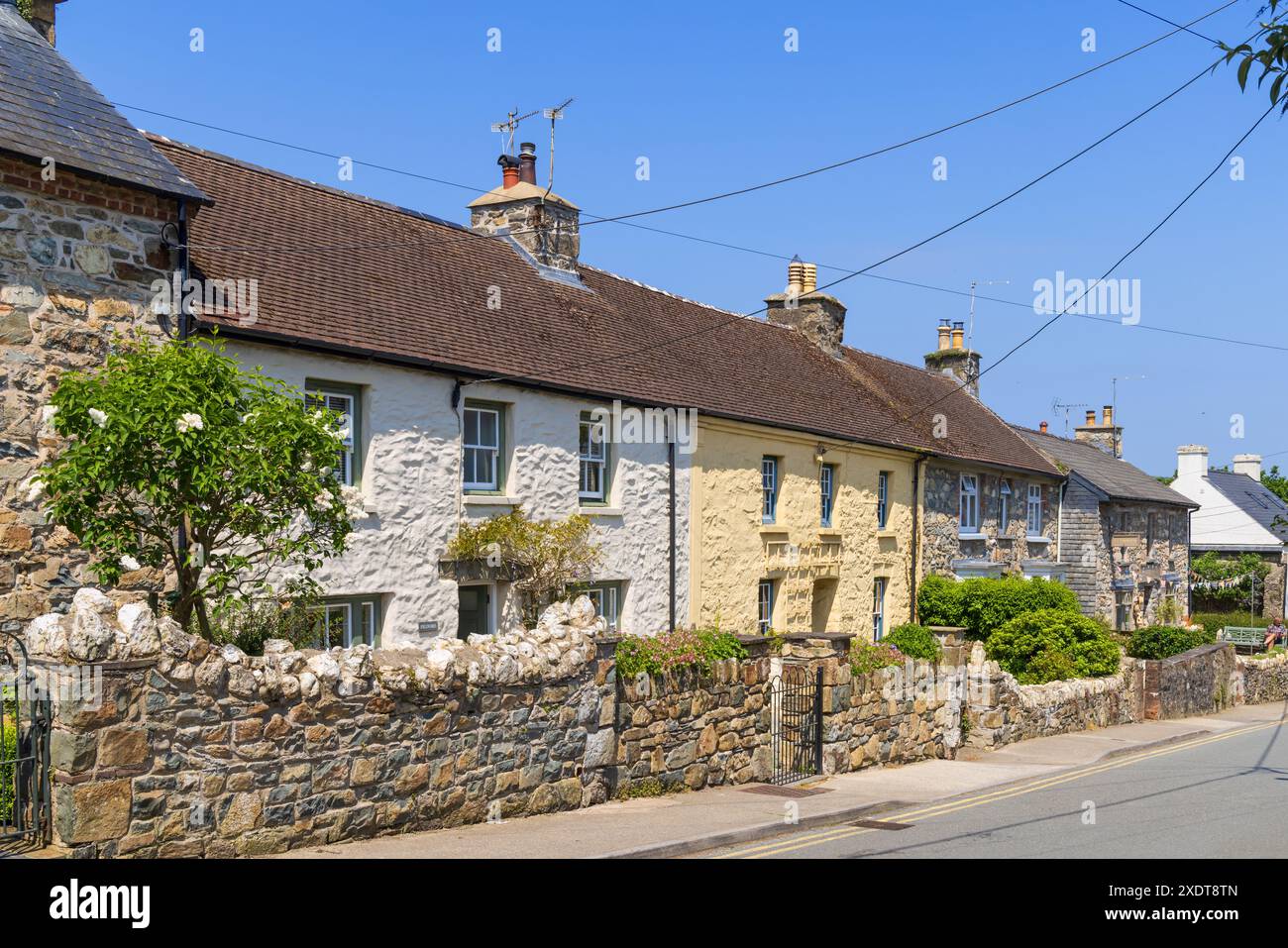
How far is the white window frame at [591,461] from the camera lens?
18703 millimetres

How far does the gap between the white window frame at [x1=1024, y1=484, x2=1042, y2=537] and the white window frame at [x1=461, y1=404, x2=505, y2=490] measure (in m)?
22.4

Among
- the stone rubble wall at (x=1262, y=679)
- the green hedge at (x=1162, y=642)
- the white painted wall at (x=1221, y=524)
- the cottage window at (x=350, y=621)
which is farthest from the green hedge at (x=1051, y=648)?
the white painted wall at (x=1221, y=524)

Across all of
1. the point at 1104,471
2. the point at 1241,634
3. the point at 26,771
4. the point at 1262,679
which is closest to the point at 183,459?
the point at 26,771

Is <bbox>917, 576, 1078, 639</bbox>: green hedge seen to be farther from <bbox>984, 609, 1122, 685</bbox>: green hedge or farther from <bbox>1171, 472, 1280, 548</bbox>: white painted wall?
<bbox>1171, 472, 1280, 548</bbox>: white painted wall

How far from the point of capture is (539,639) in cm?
1195

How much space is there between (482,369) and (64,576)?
6547 millimetres

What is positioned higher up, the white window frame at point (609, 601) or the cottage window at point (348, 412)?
the cottage window at point (348, 412)

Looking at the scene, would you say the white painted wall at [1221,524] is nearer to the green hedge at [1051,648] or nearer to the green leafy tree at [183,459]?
the green hedge at [1051,648]

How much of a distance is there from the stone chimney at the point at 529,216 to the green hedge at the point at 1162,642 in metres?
20.6

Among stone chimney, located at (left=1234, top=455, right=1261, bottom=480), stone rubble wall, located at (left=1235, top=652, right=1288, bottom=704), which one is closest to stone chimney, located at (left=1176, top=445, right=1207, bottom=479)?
stone chimney, located at (left=1234, top=455, right=1261, bottom=480)

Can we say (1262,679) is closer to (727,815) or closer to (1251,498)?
(1251,498)

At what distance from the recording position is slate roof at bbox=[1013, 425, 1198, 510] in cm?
3769

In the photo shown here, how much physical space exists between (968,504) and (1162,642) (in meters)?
6.99
